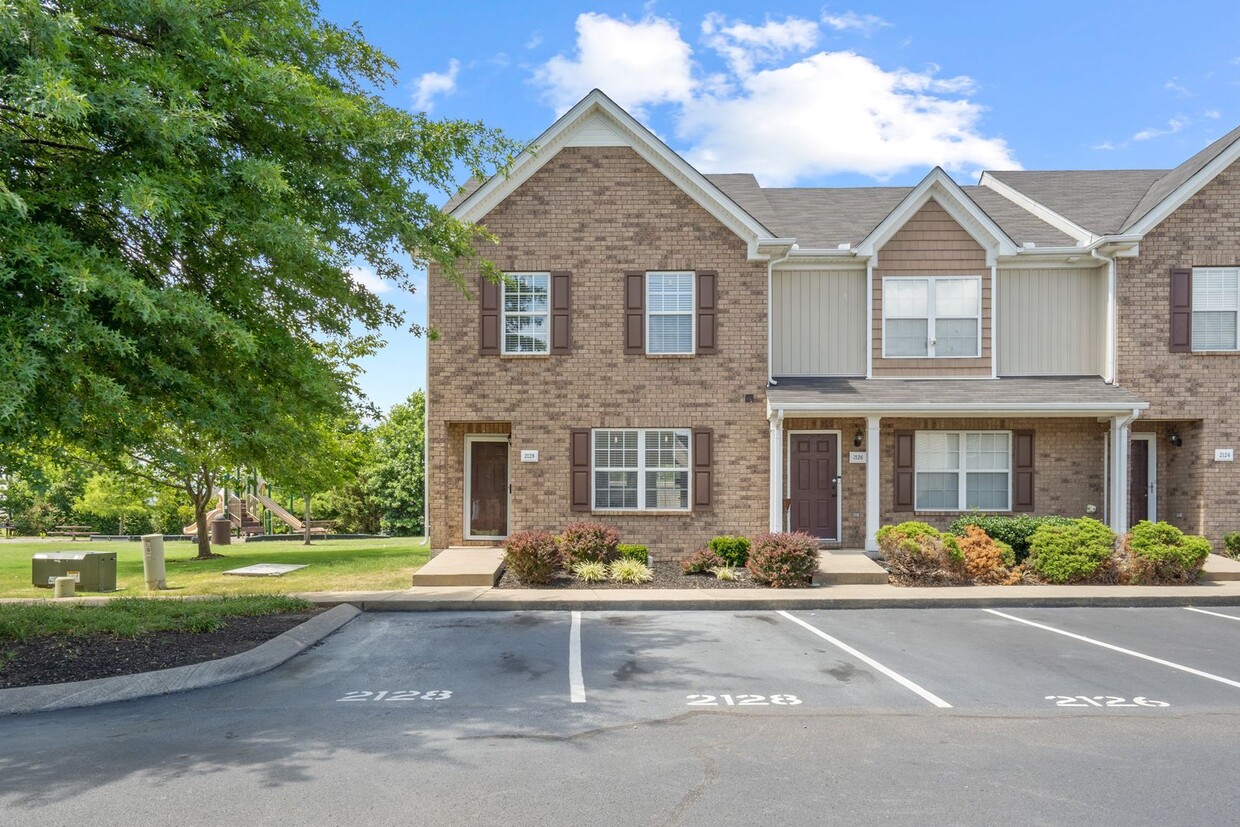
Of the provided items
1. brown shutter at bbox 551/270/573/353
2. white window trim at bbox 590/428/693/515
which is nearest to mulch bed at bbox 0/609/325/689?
white window trim at bbox 590/428/693/515

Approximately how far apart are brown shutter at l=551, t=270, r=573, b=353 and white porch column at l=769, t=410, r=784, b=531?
4184 mm

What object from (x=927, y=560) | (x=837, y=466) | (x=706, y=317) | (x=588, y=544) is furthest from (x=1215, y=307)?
(x=588, y=544)

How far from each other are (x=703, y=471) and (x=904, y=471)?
4.10 m

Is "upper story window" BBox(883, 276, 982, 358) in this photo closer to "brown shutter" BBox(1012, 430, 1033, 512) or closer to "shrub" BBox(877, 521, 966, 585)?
"brown shutter" BBox(1012, 430, 1033, 512)

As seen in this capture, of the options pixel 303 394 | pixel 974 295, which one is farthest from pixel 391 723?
pixel 974 295

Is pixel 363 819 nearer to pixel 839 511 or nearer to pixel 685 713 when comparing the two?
pixel 685 713

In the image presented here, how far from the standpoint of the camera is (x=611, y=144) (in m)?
15.9

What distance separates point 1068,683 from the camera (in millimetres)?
7402

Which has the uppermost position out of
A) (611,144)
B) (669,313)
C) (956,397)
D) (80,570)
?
(611,144)

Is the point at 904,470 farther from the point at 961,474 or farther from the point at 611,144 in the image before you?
the point at 611,144

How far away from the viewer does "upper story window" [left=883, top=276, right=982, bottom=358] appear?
16.3 meters

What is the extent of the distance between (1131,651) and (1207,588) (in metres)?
5.39

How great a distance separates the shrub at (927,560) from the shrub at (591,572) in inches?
190

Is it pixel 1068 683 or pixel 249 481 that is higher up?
pixel 249 481
